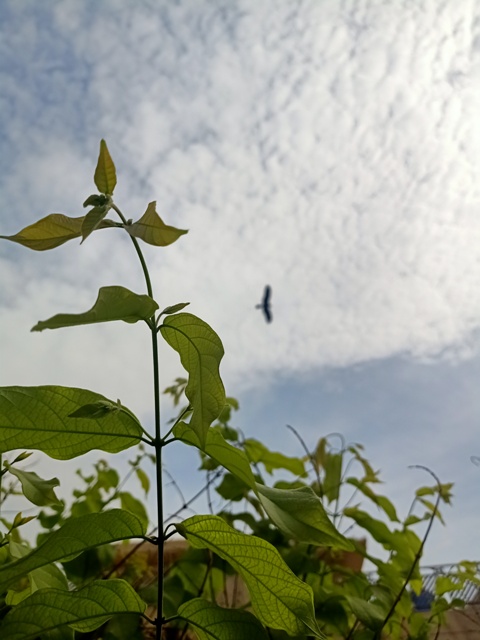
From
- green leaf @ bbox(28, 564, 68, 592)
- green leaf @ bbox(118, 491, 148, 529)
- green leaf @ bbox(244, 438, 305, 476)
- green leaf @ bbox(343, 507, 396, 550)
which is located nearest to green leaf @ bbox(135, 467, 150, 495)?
green leaf @ bbox(118, 491, 148, 529)

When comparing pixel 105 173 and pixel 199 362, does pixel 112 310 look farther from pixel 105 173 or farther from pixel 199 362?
pixel 105 173

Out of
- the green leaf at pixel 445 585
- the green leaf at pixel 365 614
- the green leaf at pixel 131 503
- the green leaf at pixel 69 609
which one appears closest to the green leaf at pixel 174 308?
the green leaf at pixel 69 609

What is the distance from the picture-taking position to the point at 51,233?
75cm

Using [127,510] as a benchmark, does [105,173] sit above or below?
above

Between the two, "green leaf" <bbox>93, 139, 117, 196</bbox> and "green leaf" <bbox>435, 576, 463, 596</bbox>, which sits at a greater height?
"green leaf" <bbox>93, 139, 117, 196</bbox>

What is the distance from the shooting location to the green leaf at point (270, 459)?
1.49m

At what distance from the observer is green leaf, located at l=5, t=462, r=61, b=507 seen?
76cm

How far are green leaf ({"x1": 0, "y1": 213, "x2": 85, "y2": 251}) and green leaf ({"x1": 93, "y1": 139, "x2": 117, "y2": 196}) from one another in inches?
2.4

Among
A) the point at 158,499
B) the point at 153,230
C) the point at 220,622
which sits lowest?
the point at 220,622

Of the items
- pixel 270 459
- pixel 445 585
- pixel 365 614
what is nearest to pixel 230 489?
pixel 270 459

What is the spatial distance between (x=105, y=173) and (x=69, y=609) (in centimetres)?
52

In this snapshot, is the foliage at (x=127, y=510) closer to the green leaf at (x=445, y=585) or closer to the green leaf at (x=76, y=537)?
the green leaf at (x=76, y=537)

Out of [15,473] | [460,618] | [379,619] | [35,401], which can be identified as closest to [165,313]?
[35,401]

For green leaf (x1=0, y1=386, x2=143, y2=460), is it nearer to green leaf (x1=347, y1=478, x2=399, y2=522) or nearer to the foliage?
the foliage
